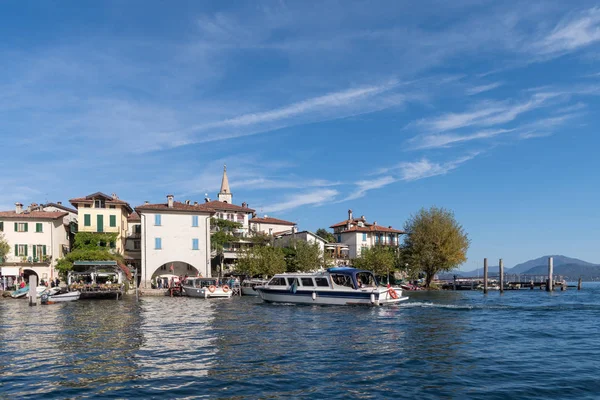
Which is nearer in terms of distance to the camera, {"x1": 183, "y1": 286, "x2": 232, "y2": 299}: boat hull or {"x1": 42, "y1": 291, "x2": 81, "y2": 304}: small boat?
{"x1": 42, "y1": 291, "x2": 81, "y2": 304}: small boat

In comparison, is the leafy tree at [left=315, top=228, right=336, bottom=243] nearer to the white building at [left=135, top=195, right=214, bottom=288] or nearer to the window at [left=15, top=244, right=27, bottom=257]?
the white building at [left=135, top=195, right=214, bottom=288]

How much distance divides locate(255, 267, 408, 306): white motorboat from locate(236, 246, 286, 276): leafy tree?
21.2 metres

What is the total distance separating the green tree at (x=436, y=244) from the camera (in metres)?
75.6

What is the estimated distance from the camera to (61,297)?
158ft

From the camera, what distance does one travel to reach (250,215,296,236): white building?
89.7 meters

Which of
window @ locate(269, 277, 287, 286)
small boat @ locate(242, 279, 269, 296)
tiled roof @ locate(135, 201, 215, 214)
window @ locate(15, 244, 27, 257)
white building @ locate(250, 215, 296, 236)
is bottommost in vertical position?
small boat @ locate(242, 279, 269, 296)

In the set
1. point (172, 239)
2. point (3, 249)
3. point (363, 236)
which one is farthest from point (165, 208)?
point (363, 236)

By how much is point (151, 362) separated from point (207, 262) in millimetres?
48688

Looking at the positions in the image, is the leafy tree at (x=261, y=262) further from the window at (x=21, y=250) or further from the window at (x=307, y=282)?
the window at (x=21, y=250)

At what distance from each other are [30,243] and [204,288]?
74.2ft

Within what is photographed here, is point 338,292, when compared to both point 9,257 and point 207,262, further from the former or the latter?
point 9,257

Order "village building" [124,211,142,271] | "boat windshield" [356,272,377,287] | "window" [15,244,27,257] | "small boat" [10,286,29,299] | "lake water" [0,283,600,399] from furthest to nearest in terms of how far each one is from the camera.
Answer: "village building" [124,211,142,271] → "window" [15,244,27,257] → "small boat" [10,286,29,299] → "boat windshield" [356,272,377,287] → "lake water" [0,283,600,399]

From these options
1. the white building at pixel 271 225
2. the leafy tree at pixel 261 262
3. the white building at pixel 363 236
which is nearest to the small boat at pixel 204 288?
the leafy tree at pixel 261 262

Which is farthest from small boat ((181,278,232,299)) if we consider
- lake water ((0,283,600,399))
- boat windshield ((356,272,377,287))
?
lake water ((0,283,600,399))
